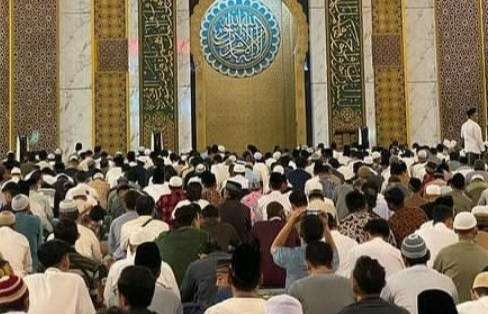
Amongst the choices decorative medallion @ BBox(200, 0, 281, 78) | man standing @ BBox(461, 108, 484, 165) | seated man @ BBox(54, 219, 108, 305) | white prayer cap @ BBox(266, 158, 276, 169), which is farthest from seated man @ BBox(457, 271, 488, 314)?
decorative medallion @ BBox(200, 0, 281, 78)

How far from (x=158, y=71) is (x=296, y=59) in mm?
2483

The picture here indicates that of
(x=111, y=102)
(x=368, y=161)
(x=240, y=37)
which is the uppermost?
(x=240, y=37)

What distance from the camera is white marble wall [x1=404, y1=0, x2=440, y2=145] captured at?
1733 cm

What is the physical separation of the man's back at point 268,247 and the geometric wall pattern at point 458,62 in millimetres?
10142

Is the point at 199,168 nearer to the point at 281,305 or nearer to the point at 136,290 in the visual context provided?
the point at 136,290

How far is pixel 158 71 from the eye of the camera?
17297 millimetres

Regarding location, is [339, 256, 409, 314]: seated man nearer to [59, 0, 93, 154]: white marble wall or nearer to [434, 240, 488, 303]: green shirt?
[434, 240, 488, 303]: green shirt

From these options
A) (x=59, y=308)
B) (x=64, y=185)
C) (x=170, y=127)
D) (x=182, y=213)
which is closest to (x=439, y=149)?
(x=170, y=127)

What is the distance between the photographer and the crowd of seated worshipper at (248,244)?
4.52 metres

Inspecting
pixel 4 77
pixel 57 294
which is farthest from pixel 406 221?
pixel 4 77

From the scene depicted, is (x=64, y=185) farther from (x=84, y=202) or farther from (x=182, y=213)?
(x=182, y=213)

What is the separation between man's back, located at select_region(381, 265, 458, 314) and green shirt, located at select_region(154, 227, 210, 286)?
1.73m

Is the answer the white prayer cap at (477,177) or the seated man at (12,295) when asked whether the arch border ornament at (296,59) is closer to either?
the white prayer cap at (477,177)

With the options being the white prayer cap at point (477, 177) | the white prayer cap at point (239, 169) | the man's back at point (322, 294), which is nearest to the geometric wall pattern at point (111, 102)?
the white prayer cap at point (239, 169)
